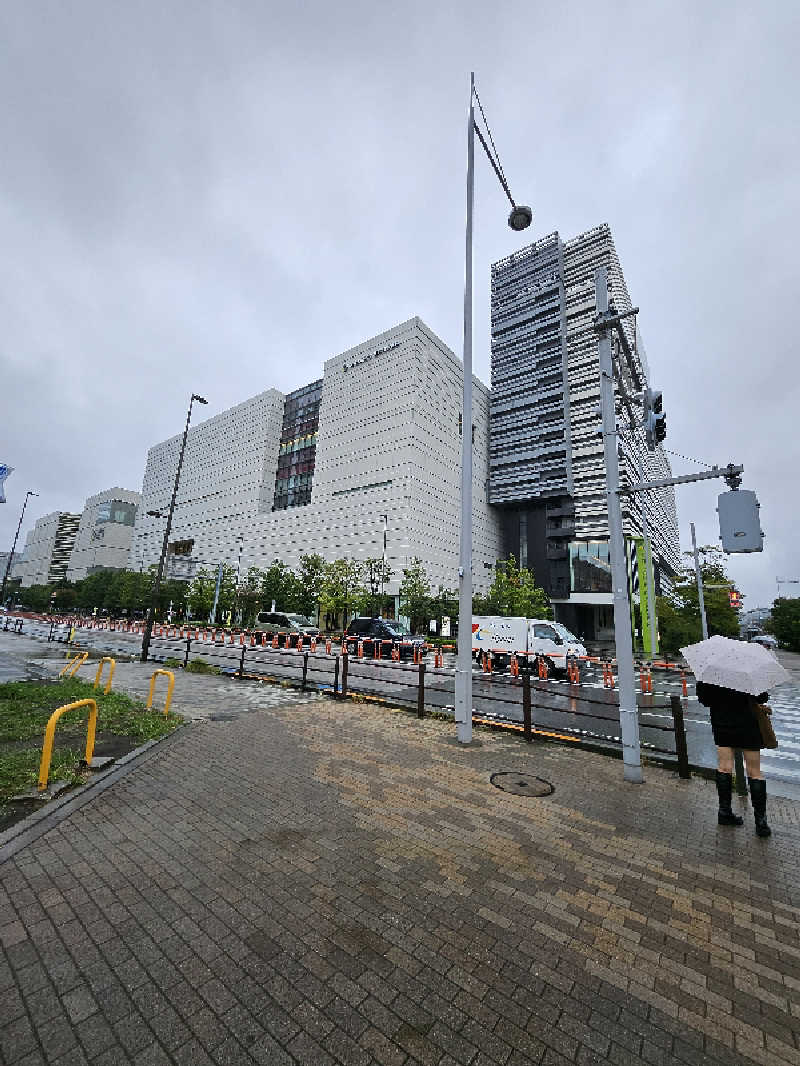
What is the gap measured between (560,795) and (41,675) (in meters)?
14.6

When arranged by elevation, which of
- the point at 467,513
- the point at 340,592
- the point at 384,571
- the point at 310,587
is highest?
the point at 384,571

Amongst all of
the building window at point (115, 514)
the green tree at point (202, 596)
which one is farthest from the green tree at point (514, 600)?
the building window at point (115, 514)

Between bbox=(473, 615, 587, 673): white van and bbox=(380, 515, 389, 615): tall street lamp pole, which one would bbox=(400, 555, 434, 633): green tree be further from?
bbox=(473, 615, 587, 673): white van

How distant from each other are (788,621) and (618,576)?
179ft

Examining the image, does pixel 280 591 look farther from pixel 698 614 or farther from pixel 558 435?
pixel 558 435

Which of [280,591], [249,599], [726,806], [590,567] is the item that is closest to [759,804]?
[726,806]

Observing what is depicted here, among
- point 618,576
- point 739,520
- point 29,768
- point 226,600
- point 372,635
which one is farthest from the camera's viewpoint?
point 226,600

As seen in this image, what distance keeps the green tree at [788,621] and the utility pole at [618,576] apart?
52163mm

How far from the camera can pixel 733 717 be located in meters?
4.79

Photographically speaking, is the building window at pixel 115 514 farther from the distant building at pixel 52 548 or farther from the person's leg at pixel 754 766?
the person's leg at pixel 754 766

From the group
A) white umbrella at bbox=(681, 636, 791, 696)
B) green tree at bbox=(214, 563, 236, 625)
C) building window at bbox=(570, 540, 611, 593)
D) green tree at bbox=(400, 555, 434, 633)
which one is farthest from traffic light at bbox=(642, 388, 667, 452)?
green tree at bbox=(214, 563, 236, 625)

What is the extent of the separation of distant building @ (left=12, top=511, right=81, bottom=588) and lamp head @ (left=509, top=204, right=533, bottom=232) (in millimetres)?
168020

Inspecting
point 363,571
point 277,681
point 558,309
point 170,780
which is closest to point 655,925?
point 170,780

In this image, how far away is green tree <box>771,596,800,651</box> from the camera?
44.1 meters
